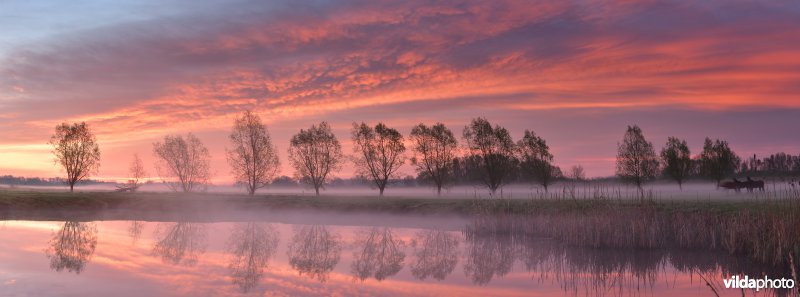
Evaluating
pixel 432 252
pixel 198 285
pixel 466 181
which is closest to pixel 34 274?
pixel 198 285

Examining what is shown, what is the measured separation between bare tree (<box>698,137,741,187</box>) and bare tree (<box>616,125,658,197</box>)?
A: 12.2m

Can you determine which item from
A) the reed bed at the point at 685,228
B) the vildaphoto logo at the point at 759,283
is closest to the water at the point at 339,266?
the vildaphoto logo at the point at 759,283

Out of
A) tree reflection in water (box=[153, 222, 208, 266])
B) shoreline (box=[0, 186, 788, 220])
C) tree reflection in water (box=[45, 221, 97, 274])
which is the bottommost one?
tree reflection in water (box=[153, 222, 208, 266])

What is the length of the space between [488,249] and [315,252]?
8.08 metres

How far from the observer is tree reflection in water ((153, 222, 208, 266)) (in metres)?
Result: 23.0

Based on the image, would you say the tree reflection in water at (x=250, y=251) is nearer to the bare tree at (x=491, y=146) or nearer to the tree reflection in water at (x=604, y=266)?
the tree reflection in water at (x=604, y=266)

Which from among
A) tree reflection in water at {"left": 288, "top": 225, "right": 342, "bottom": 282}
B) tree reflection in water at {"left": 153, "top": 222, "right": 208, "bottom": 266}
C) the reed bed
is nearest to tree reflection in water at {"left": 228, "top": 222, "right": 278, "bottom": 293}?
tree reflection in water at {"left": 288, "top": 225, "right": 342, "bottom": 282}

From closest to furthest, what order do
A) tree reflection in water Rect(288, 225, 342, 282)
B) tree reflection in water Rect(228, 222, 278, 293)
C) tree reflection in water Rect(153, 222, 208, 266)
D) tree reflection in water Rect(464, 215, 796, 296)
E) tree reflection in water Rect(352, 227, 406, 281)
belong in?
tree reflection in water Rect(464, 215, 796, 296)
tree reflection in water Rect(228, 222, 278, 293)
tree reflection in water Rect(352, 227, 406, 281)
tree reflection in water Rect(288, 225, 342, 282)
tree reflection in water Rect(153, 222, 208, 266)

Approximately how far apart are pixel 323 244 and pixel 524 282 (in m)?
13.1

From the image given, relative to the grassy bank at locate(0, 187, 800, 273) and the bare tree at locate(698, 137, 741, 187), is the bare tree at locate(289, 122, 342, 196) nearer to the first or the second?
the grassy bank at locate(0, 187, 800, 273)

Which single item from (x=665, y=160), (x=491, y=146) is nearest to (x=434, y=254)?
(x=491, y=146)

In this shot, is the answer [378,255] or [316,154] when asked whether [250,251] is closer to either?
[378,255]

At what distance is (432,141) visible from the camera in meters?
80.6

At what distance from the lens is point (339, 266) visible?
21.2 metres
